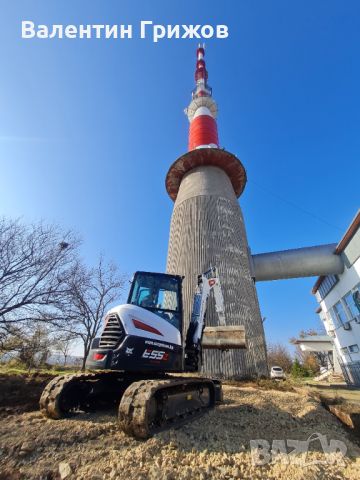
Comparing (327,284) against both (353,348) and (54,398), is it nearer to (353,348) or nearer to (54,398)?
(353,348)

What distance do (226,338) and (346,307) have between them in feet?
63.0

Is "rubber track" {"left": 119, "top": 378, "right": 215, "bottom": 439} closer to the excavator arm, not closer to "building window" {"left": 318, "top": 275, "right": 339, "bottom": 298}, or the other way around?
the excavator arm

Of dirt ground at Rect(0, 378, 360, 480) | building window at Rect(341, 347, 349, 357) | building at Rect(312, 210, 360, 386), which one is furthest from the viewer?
building window at Rect(341, 347, 349, 357)

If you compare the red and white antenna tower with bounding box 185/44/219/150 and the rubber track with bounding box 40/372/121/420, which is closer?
the rubber track with bounding box 40/372/121/420

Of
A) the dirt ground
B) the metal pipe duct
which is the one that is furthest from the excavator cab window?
the metal pipe duct

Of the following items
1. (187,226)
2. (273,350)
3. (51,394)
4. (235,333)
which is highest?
(273,350)

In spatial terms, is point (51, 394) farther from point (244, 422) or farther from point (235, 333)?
point (235, 333)

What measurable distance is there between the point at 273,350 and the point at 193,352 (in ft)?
260

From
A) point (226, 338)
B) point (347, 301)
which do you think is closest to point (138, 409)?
point (226, 338)

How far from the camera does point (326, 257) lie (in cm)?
1992

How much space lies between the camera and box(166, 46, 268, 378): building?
508 inches

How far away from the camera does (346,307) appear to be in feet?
73.1

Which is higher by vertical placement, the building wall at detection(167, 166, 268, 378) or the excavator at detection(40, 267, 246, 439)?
the building wall at detection(167, 166, 268, 378)

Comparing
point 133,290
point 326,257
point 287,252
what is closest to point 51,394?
point 133,290
